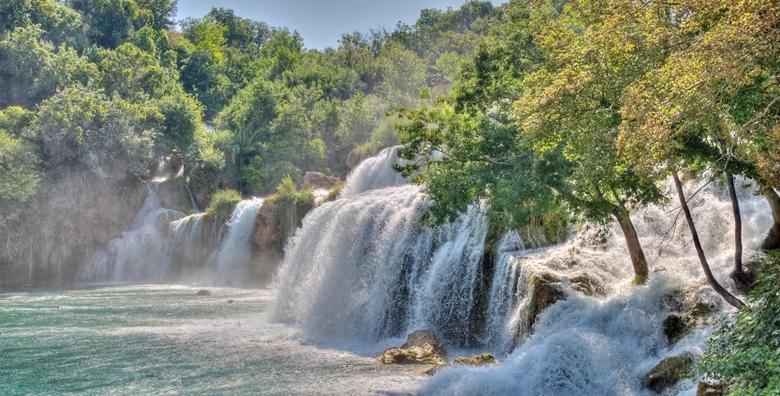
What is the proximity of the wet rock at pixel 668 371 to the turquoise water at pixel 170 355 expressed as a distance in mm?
4428

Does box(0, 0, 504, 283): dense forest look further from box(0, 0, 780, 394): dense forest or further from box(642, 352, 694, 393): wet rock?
box(642, 352, 694, 393): wet rock

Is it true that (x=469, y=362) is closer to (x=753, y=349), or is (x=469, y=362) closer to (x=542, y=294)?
(x=542, y=294)

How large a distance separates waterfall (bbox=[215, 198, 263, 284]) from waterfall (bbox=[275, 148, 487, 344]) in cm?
1011

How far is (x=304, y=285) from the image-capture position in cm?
2209

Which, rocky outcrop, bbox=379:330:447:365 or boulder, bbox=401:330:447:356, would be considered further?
boulder, bbox=401:330:447:356

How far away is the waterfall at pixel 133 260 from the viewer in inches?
1460

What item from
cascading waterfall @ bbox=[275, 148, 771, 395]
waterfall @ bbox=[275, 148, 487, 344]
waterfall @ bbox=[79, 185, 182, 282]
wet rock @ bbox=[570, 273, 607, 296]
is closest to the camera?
cascading waterfall @ bbox=[275, 148, 771, 395]

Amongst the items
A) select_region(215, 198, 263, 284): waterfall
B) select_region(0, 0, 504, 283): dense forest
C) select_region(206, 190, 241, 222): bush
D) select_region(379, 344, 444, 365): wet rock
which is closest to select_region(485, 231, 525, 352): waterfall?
select_region(379, 344, 444, 365): wet rock

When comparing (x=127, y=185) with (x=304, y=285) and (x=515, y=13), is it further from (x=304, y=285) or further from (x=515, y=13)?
(x=515, y=13)

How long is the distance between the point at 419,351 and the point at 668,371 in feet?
19.4

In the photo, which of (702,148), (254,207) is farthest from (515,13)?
(254,207)

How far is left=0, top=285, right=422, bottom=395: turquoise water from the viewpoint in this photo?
502 inches

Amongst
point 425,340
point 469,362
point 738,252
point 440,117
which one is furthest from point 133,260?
point 738,252

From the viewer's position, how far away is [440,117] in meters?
15.1
